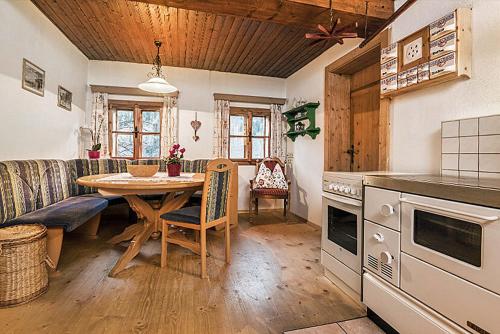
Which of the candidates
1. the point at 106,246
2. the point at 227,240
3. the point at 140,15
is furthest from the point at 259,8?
the point at 106,246

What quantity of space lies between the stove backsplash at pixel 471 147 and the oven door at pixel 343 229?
2.33 ft

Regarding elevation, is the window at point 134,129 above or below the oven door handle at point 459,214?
above

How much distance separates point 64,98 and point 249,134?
9.33ft

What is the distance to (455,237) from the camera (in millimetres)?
1091

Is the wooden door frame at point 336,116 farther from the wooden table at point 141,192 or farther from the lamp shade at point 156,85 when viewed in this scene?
the lamp shade at point 156,85

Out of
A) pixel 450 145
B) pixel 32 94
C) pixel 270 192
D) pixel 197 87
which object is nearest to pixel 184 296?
pixel 450 145

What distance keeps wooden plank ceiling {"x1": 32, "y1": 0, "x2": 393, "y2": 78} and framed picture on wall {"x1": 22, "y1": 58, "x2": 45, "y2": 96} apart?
0.64 metres

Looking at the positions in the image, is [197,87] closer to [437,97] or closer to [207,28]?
[207,28]

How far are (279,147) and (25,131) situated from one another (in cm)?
356

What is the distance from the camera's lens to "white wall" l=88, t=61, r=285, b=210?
4102 mm

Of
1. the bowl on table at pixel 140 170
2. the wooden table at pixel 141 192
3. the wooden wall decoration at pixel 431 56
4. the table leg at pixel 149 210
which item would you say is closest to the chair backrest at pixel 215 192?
the wooden table at pixel 141 192

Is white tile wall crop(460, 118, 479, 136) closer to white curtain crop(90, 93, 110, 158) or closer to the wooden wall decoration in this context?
the wooden wall decoration

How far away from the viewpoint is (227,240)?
2.35 metres

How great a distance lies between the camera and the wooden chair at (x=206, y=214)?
2039 mm
